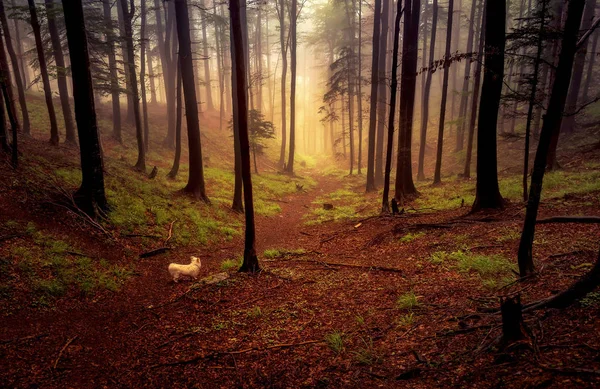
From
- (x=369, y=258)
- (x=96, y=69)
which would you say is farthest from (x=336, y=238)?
(x=96, y=69)

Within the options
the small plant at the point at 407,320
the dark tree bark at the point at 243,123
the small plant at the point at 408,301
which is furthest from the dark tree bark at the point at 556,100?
the dark tree bark at the point at 243,123

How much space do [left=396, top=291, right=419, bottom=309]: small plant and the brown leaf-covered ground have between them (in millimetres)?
25

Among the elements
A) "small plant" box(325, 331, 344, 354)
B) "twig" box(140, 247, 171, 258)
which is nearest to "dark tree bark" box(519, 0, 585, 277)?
"small plant" box(325, 331, 344, 354)

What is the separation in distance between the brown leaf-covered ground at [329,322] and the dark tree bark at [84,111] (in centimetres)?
101

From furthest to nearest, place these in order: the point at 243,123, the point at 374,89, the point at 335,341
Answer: the point at 374,89, the point at 243,123, the point at 335,341

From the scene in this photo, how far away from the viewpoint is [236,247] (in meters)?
11.8

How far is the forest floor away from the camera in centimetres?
382

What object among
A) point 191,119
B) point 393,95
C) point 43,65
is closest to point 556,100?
point 393,95

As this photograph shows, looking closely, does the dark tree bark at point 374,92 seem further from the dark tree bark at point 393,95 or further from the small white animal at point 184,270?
the small white animal at point 184,270

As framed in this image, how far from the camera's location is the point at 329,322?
5770 millimetres

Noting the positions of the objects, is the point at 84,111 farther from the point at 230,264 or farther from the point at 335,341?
the point at 335,341

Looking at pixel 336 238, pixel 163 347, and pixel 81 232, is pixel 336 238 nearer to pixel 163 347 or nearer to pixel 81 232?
pixel 163 347

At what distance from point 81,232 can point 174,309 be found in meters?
4.38

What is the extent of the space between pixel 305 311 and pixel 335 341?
4.91 feet
